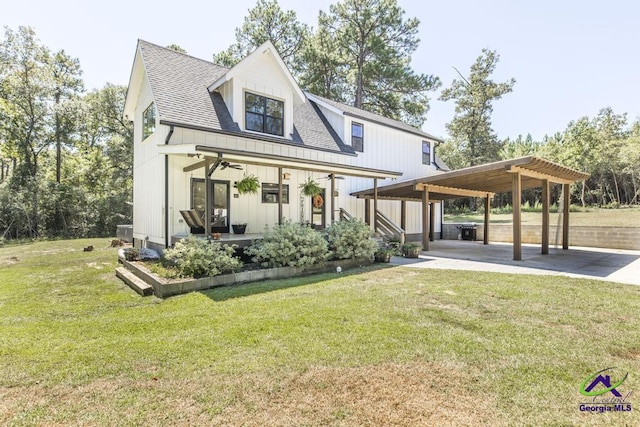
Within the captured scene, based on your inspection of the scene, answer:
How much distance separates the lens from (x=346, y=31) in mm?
24078

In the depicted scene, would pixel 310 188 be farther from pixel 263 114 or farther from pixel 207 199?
pixel 207 199

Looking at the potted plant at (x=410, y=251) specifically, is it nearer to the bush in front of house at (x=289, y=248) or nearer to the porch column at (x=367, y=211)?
the porch column at (x=367, y=211)

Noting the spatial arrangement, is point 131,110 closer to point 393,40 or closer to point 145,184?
point 145,184

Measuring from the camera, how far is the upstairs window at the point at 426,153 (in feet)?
57.3

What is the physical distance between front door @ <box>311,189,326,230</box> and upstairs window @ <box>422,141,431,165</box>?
7.83m

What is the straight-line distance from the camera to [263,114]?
11.1 m

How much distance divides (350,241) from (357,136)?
6.93m

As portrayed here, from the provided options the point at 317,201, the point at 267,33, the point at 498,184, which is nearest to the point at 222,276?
the point at 317,201

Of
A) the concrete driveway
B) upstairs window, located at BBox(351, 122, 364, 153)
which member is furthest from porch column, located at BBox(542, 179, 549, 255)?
upstairs window, located at BBox(351, 122, 364, 153)

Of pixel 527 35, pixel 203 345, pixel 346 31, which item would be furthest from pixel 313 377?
pixel 346 31

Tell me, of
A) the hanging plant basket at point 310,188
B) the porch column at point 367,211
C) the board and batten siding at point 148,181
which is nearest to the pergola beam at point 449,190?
the porch column at point 367,211

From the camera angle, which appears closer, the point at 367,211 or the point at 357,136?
the point at 367,211

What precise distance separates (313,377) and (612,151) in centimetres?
3539

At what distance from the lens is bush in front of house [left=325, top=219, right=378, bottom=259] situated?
8883 millimetres
